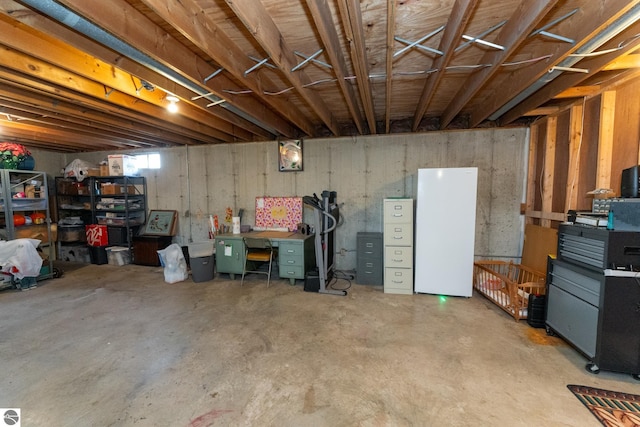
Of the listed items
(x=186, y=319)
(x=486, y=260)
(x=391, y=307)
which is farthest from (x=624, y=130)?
(x=186, y=319)

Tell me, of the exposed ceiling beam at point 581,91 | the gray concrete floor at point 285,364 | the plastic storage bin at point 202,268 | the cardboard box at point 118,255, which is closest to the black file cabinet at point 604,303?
the gray concrete floor at point 285,364

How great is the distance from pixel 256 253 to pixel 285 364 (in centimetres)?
229

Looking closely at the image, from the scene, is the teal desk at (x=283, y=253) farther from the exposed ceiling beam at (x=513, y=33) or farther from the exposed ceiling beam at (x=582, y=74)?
the exposed ceiling beam at (x=582, y=74)

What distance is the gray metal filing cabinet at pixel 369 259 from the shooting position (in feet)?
13.0

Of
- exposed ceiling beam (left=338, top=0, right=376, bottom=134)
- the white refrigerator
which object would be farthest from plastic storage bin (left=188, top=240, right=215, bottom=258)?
exposed ceiling beam (left=338, top=0, right=376, bottom=134)

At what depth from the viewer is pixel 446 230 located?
11.4 ft

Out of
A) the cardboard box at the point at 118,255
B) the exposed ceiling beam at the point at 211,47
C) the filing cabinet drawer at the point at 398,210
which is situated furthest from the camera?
the cardboard box at the point at 118,255

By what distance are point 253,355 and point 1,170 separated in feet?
17.1

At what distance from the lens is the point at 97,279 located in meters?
4.37

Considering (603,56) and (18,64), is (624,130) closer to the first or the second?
(603,56)

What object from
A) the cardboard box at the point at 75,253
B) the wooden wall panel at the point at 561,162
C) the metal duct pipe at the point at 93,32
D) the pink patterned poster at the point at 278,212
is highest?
the metal duct pipe at the point at 93,32

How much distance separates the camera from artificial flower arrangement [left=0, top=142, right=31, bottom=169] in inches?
164

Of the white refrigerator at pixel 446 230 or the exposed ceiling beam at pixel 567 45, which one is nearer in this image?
the exposed ceiling beam at pixel 567 45

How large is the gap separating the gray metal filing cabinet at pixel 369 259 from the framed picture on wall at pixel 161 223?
153 inches
